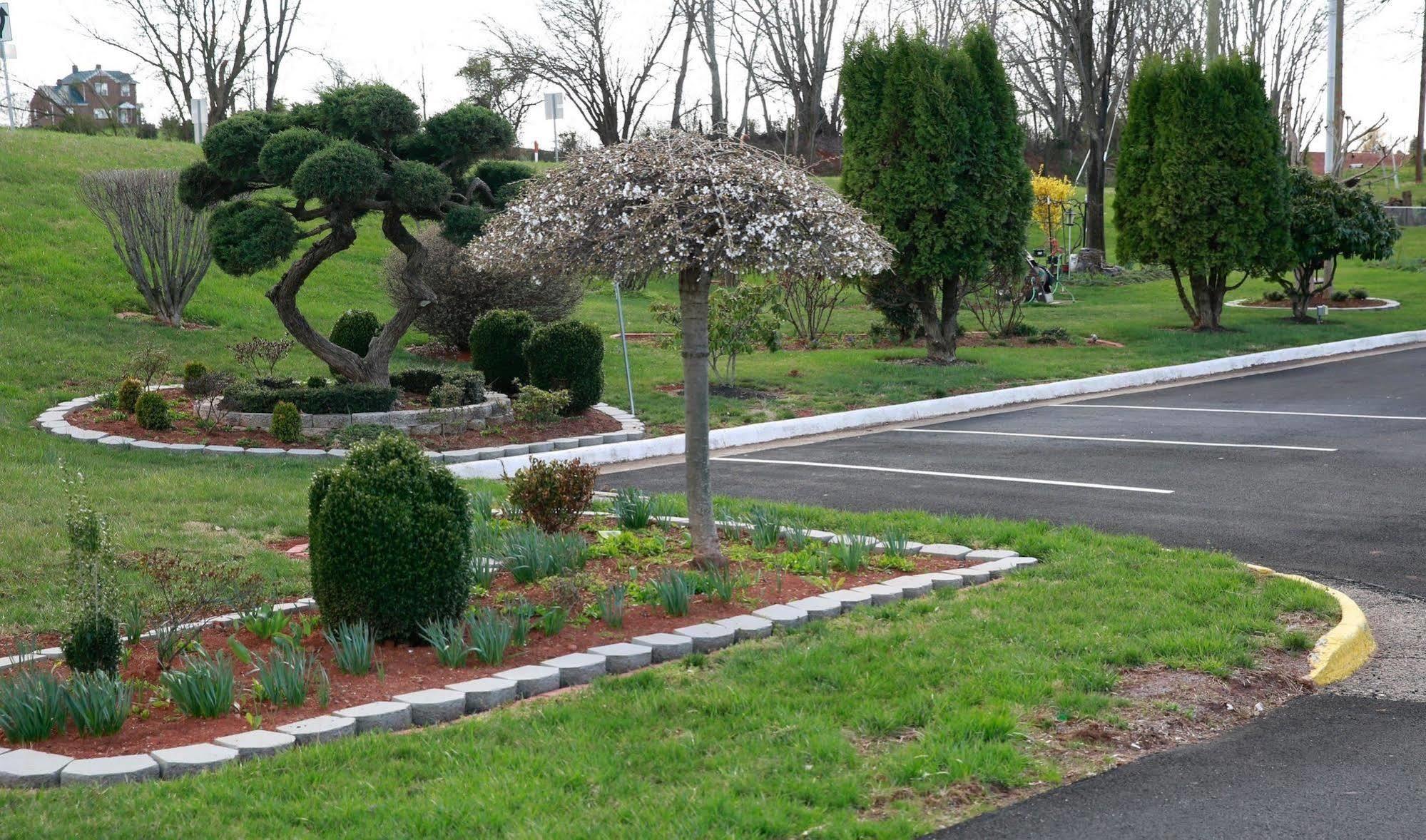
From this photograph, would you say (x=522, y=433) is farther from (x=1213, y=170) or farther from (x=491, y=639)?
(x=1213, y=170)

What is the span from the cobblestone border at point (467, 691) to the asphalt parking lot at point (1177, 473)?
6.95 ft

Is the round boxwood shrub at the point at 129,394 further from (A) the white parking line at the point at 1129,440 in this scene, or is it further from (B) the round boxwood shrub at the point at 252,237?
(A) the white parking line at the point at 1129,440

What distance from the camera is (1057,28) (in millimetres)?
31062

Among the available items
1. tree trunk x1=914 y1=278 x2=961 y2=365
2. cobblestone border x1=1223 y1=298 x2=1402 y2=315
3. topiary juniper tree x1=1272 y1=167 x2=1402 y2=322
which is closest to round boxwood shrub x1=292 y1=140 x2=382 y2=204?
tree trunk x1=914 y1=278 x2=961 y2=365

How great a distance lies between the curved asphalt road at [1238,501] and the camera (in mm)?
4355

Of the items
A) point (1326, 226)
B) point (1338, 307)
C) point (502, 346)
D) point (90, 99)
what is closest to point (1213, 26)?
point (1326, 226)

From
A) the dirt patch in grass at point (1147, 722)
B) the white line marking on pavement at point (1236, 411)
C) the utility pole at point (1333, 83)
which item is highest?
the utility pole at point (1333, 83)

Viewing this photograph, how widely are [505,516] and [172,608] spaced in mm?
2891

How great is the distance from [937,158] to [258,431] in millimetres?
10159

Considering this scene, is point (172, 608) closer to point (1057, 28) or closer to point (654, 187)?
point (654, 187)

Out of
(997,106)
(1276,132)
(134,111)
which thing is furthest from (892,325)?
(134,111)

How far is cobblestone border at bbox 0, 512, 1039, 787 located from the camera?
14.7ft

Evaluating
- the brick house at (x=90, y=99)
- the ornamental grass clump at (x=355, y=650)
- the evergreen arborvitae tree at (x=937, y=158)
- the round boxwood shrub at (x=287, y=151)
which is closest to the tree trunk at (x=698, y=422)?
the ornamental grass clump at (x=355, y=650)

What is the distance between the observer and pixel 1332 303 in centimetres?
2883
